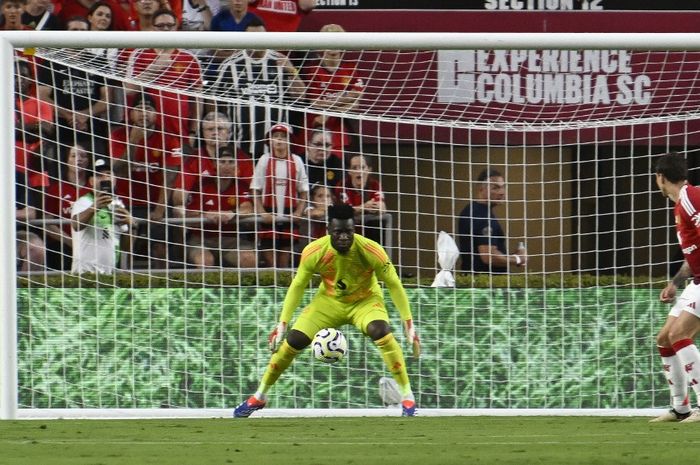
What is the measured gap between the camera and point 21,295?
11148 millimetres

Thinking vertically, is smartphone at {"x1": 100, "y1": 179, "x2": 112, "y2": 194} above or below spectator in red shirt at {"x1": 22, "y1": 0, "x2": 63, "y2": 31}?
below

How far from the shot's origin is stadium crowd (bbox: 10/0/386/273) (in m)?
11.0

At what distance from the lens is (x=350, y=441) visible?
7.91m

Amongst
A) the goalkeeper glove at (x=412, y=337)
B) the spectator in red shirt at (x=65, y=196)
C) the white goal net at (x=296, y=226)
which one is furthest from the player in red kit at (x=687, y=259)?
the spectator in red shirt at (x=65, y=196)

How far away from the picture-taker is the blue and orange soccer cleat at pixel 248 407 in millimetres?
10734

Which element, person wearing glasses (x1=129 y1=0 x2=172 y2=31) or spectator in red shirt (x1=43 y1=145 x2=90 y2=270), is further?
person wearing glasses (x1=129 y1=0 x2=172 y2=31)

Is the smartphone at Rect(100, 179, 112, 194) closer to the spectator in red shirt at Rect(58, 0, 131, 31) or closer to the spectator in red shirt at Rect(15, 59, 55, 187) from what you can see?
the spectator in red shirt at Rect(15, 59, 55, 187)

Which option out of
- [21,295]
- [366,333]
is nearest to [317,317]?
[366,333]

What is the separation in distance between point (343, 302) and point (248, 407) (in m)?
1.07

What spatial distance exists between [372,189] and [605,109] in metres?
2.33

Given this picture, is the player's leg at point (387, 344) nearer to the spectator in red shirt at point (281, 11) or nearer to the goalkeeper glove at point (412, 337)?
the goalkeeper glove at point (412, 337)

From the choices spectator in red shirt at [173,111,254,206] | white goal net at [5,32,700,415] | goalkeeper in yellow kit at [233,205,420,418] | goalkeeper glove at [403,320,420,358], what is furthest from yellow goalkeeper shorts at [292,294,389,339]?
spectator in red shirt at [173,111,254,206]

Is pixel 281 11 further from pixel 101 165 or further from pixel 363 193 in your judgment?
pixel 101 165

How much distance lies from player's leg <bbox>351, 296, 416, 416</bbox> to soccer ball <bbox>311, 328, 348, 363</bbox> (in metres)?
0.24
